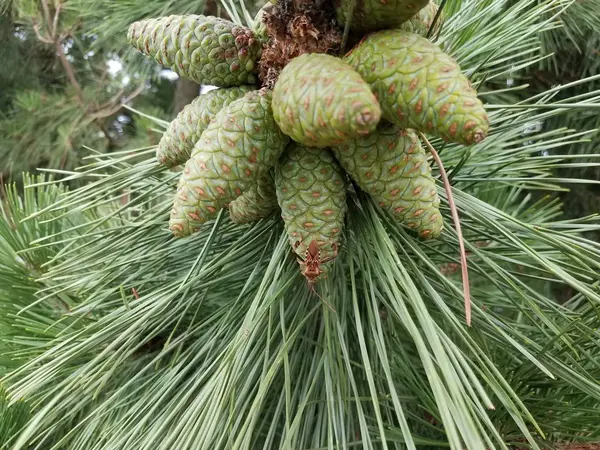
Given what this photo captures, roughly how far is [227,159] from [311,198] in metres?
0.06

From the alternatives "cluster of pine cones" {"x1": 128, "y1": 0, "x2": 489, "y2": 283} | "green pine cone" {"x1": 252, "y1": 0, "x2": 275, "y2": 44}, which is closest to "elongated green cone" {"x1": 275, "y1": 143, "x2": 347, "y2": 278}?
"cluster of pine cones" {"x1": 128, "y1": 0, "x2": 489, "y2": 283}

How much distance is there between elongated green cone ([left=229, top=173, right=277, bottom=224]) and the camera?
0.44m

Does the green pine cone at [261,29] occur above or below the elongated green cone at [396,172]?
above

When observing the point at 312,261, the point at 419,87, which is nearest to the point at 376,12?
the point at 419,87

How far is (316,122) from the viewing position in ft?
1.03

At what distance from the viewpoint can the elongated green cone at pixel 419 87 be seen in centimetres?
31

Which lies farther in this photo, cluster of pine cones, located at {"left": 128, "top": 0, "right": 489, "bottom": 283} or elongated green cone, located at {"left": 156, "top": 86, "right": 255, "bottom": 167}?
elongated green cone, located at {"left": 156, "top": 86, "right": 255, "bottom": 167}

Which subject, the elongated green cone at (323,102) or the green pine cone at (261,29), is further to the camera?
the green pine cone at (261,29)

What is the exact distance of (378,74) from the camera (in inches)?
13.3

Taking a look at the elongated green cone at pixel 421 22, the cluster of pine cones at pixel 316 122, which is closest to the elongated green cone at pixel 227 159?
the cluster of pine cones at pixel 316 122

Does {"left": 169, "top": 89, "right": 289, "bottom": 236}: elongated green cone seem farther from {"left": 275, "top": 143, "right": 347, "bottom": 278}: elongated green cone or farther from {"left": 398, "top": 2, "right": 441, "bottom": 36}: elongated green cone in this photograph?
{"left": 398, "top": 2, "right": 441, "bottom": 36}: elongated green cone

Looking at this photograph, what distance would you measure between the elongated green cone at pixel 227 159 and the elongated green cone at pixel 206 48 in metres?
0.05

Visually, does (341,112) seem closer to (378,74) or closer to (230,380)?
(378,74)

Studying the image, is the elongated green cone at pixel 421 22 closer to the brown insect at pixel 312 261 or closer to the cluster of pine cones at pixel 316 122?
the cluster of pine cones at pixel 316 122
